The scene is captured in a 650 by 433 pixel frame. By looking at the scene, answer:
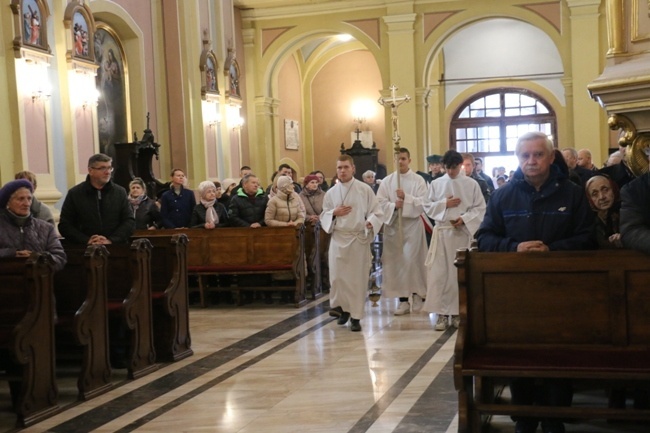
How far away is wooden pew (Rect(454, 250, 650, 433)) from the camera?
13.5 ft

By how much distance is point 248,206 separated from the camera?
10.5 m

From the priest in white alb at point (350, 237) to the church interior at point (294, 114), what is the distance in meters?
0.35

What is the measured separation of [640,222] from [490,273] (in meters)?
0.76

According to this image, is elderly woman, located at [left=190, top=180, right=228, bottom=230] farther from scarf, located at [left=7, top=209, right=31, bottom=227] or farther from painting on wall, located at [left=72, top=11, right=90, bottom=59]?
scarf, located at [left=7, top=209, right=31, bottom=227]

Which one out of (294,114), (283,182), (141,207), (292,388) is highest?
(294,114)

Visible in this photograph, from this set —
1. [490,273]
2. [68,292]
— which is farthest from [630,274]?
[68,292]

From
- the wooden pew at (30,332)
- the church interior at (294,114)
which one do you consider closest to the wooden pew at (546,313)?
the church interior at (294,114)

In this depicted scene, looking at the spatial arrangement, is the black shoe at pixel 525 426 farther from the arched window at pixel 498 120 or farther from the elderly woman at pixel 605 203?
the arched window at pixel 498 120

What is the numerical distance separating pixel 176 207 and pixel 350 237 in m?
3.18

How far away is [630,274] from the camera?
13.8 ft

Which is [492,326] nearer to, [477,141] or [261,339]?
[261,339]

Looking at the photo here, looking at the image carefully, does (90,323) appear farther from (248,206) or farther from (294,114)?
(294,114)

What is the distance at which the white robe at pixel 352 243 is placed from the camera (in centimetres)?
827

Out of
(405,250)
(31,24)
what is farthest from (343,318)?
(31,24)
